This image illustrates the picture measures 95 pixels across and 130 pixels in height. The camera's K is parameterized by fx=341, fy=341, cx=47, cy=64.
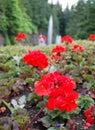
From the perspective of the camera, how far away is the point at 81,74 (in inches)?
146

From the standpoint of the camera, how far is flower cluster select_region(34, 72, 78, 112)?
2.08 metres

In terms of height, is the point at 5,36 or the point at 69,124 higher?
the point at 69,124

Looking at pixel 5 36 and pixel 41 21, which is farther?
pixel 41 21

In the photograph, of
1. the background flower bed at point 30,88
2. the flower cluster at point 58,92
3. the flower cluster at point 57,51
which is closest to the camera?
the flower cluster at point 58,92

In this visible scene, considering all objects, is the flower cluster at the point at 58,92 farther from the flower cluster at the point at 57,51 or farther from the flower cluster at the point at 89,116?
the flower cluster at the point at 57,51

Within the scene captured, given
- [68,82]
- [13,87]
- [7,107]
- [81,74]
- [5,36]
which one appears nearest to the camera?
[68,82]

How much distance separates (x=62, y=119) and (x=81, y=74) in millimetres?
1153

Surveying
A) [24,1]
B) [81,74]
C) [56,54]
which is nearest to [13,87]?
[81,74]

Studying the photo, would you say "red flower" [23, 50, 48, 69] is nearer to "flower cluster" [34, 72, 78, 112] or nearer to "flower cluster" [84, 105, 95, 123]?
"flower cluster" [84, 105, 95, 123]

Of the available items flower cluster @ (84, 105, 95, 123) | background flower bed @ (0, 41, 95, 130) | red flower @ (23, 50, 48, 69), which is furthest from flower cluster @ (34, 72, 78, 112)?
red flower @ (23, 50, 48, 69)

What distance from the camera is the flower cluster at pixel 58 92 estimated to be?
2.08m

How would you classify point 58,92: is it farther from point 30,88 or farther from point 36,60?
point 30,88

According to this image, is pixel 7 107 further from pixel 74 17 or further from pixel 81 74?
pixel 74 17

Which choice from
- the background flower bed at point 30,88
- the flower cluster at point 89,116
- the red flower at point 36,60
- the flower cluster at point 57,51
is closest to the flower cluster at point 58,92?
the background flower bed at point 30,88
